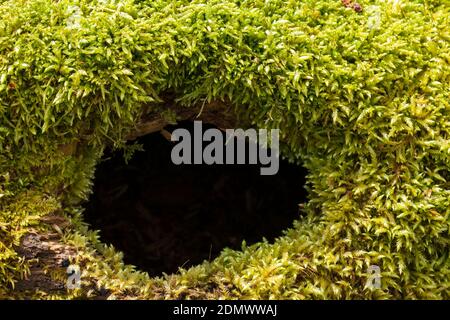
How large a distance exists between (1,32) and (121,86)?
1.39 ft

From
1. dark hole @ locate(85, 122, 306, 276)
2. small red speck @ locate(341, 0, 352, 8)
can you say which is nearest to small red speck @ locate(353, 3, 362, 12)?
small red speck @ locate(341, 0, 352, 8)

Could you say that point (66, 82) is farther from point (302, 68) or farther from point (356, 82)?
point (356, 82)

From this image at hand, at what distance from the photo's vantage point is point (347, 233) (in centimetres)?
184

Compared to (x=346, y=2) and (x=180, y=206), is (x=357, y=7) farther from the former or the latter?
(x=180, y=206)

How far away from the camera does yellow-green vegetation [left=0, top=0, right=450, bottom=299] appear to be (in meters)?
1.78

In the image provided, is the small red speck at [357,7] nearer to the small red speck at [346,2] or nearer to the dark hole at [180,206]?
the small red speck at [346,2]

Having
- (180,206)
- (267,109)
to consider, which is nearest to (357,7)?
(267,109)

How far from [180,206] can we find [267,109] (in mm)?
1401

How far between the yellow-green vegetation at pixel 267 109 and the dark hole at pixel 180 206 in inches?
40.5

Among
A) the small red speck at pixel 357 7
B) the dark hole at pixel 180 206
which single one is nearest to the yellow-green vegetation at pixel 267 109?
the small red speck at pixel 357 7

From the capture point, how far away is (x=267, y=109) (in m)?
1.87

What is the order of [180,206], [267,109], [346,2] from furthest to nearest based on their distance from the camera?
1. [180,206]
2. [346,2]
3. [267,109]

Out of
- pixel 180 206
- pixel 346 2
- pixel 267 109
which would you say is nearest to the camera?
pixel 267 109

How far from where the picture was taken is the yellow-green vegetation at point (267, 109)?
69.9 inches
